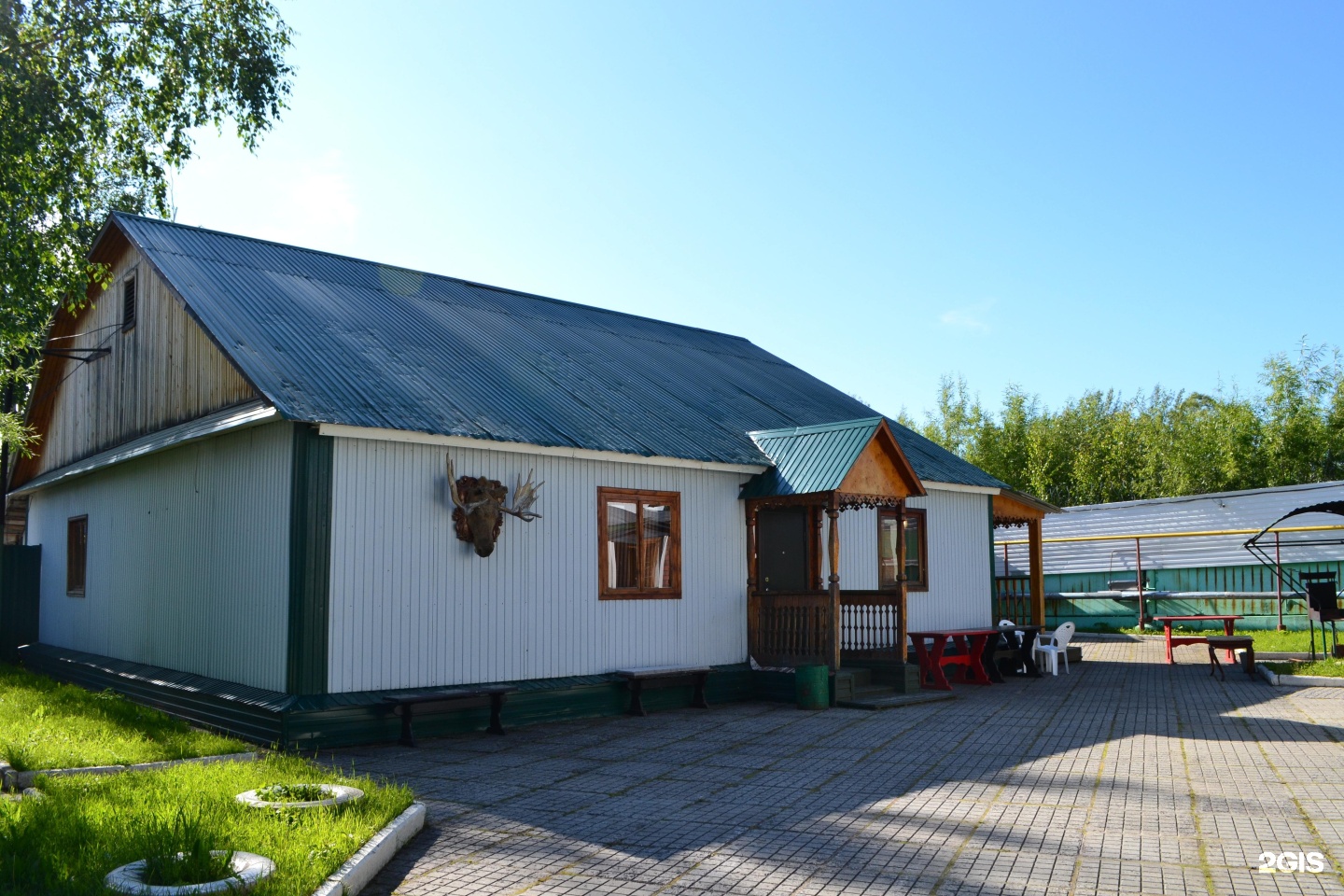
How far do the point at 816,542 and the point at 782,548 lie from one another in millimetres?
1345

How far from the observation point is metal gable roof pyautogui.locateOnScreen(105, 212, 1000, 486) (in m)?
11.4

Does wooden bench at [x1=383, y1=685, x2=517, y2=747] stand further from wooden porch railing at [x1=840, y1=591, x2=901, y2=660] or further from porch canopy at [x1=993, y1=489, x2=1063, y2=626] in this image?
porch canopy at [x1=993, y1=489, x2=1063, y2=626]

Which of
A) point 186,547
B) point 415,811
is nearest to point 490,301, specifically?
point 186,547

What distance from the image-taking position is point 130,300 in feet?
49.9

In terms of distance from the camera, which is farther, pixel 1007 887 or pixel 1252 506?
pixel 1252 506

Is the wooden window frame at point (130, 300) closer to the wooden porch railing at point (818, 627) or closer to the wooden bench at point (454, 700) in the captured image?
the wooden bench at point (454, 700)

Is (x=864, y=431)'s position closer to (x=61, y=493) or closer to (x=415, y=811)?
(x=415, y=811)

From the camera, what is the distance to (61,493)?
17.9m

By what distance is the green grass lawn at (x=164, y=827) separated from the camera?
17.1ft

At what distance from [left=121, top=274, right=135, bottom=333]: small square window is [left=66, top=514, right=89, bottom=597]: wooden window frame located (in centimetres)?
328

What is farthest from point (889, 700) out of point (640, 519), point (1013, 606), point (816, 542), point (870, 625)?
point (1013, 606)

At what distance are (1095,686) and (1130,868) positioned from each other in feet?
33.2

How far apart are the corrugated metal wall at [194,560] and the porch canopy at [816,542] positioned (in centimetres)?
620

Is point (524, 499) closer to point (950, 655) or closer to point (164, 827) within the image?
point (164, 827)
